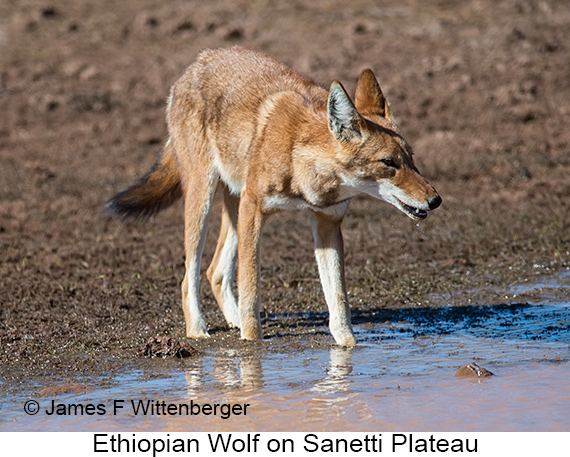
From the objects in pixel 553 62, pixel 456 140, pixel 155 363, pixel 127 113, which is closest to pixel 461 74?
pixel 553 62

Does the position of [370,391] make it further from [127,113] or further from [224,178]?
[127,113]

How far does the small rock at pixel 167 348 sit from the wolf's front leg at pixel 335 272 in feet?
3.00

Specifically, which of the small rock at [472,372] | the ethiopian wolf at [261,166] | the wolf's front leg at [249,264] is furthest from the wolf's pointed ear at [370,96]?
the small rock at [472,372]

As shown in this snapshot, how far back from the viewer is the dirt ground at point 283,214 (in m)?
6.79

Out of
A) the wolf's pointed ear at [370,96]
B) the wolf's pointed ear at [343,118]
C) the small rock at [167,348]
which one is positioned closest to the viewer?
the wolf's pointed ear at [343,118]

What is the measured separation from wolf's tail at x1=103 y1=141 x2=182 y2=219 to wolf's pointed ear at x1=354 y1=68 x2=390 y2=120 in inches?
71.3

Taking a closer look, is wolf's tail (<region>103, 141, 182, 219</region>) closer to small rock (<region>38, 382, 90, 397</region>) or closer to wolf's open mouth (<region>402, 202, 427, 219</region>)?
wolf's open mouth (<region>402, 202, 427, 219</region>)

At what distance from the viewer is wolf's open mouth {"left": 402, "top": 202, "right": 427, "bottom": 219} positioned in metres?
5.36

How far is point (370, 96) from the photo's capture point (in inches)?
228

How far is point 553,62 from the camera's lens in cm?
1447

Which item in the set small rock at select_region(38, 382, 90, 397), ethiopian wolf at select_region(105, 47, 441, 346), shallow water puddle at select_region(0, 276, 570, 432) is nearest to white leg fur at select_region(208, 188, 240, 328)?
ethiopian wolf at select_region(105, 47, 441, 346)

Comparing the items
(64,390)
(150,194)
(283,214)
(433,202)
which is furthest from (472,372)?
(283,214)

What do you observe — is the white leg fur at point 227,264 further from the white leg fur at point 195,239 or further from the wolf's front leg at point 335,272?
the wolf's front leg at point 335,272
